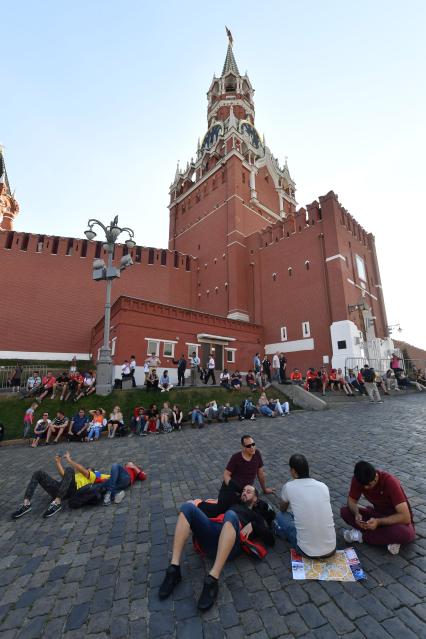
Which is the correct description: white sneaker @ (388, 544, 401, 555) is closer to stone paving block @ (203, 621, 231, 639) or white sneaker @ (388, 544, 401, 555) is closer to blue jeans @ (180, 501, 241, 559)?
blue jeans @ (180, 501, 241, 559)

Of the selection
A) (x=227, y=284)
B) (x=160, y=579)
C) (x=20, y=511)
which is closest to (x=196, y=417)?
(x=20, y=511)

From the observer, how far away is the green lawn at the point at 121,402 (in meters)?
10.8

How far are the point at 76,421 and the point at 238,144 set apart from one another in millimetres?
34567

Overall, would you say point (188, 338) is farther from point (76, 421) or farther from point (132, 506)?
point (132, 506)

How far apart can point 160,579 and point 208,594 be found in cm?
58

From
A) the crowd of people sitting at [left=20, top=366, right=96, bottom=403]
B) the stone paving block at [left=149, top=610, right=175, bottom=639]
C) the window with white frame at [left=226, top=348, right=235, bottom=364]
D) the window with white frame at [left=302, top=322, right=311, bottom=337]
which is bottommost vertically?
the stone paving block at [left=149, top=610, right=175, bottom=639]

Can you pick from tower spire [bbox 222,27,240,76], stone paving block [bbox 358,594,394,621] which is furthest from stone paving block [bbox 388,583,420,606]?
tower spire [bbox 222,27,240,76]

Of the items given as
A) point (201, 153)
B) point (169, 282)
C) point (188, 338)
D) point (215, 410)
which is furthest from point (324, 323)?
point (201, 153)

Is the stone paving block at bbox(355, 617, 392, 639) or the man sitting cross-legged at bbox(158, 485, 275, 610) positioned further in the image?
the man sitting cross-legged at bbox(158, 485, 275, 610)

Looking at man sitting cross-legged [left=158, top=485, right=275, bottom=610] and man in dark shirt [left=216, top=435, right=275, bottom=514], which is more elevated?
man in dark shirt [left=216, top=435, right=275, bottom=514]

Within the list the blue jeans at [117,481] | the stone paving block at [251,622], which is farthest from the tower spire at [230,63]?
the stone paving block at [251,622]

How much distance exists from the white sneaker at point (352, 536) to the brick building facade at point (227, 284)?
→ 15819 millimetres

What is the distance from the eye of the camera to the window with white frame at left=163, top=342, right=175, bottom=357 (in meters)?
19.3

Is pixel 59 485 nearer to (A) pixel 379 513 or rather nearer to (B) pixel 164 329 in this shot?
(A) pixel 379 513
